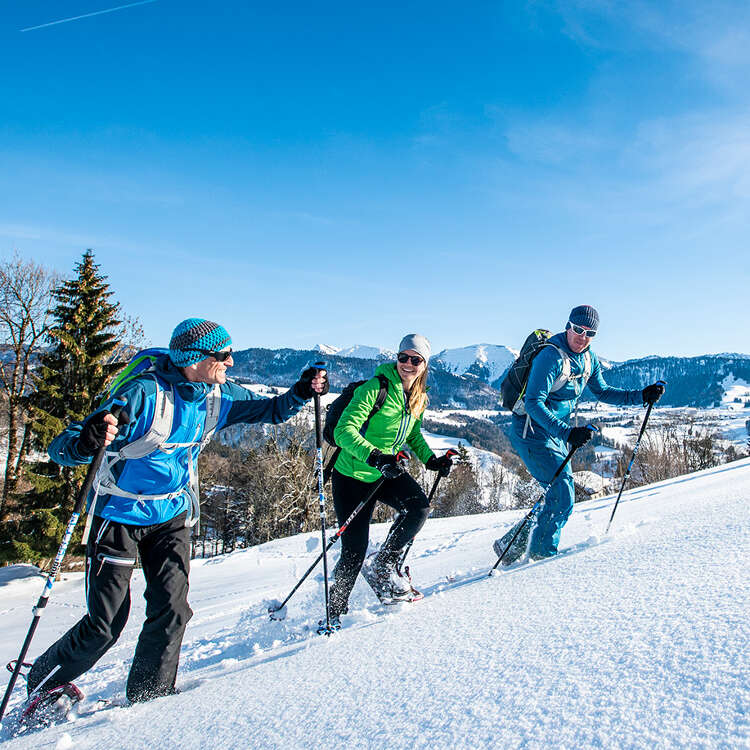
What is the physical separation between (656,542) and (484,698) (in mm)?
2279

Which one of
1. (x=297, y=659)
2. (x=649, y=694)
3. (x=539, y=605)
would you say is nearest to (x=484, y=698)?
(x=649, y=694)

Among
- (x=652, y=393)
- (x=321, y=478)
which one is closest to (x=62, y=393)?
(x=321, y=478)

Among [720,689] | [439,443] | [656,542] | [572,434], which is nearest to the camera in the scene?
[720,689]

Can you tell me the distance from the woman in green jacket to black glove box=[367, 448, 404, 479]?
18 cm

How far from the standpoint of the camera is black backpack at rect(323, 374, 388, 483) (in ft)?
12.6

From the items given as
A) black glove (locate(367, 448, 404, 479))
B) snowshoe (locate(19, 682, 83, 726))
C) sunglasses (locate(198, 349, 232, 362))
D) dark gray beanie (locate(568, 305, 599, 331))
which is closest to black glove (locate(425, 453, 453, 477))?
black glove (locate(367, 448, 404, 479))

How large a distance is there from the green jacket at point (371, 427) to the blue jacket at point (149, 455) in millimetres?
1030

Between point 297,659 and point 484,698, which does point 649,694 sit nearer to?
point 484,698

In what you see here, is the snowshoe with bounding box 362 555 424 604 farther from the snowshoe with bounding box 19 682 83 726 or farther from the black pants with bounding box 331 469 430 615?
the snowshoe with bounding box 19 682 83 726

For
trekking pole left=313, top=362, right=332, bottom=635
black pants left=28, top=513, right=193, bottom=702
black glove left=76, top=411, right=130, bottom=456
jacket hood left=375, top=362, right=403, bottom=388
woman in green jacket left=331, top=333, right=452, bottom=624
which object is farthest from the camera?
jacket hood left=375, top=362, right=403, bottom=388

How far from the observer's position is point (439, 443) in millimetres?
145625

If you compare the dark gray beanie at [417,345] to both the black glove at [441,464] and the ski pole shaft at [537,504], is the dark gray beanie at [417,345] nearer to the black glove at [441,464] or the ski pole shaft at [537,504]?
the black glove at [441,464]

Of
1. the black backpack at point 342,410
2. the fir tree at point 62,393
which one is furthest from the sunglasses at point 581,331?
the fir tree at point 62,393

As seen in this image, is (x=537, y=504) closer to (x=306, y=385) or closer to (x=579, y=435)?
(x=579, y=435)
